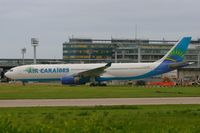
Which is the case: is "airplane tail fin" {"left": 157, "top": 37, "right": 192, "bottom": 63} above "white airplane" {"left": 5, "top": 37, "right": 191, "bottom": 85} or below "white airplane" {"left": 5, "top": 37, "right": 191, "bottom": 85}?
above

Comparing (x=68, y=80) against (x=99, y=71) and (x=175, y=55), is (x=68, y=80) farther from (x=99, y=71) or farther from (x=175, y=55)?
(x=175, y=55)

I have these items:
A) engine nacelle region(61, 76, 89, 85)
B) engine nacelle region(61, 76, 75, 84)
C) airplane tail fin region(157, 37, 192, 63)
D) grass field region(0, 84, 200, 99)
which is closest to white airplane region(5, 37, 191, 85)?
airplane tail fin region(157, 37, 192, 63)

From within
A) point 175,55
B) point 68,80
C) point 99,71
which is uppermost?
point 175,55

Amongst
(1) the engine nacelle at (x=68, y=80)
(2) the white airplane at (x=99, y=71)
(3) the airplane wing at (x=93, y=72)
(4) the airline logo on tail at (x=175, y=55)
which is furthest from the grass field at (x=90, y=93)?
(4) the airline logo on tail at (x=175, y=55)

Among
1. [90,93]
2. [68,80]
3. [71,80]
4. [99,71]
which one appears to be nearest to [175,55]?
[99,71]

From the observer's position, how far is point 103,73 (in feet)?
247

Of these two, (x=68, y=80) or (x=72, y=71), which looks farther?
(x=72, y=71)

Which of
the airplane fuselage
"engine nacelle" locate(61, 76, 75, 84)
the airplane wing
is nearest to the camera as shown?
"engine nacelle" locate(61, 76, 75, 84)

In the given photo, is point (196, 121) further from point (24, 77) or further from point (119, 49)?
point (119, 49)

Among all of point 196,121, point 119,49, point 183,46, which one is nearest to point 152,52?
point 119,49

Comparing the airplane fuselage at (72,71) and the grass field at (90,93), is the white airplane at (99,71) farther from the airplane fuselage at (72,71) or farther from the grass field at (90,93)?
the grass field at (90,93)

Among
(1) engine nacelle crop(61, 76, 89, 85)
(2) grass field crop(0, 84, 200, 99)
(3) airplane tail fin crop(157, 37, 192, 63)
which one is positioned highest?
(3) airplane tail fin crop(157, 37, 192, 63)

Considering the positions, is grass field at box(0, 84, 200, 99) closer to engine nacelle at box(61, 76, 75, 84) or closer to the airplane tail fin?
engine nacelle at box(61, 76, 75, 84)

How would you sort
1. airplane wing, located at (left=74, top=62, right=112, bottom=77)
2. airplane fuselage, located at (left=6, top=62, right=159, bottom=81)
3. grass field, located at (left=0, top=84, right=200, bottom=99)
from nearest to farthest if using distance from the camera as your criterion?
grass field, located at (left=0, top=84, right=200, bottom=99) < airplane wing, located at (left=74, top=62, right=112, bottom=77) < airplane fuselage, located at (left=6, top=62, right=159, bottom=81)
